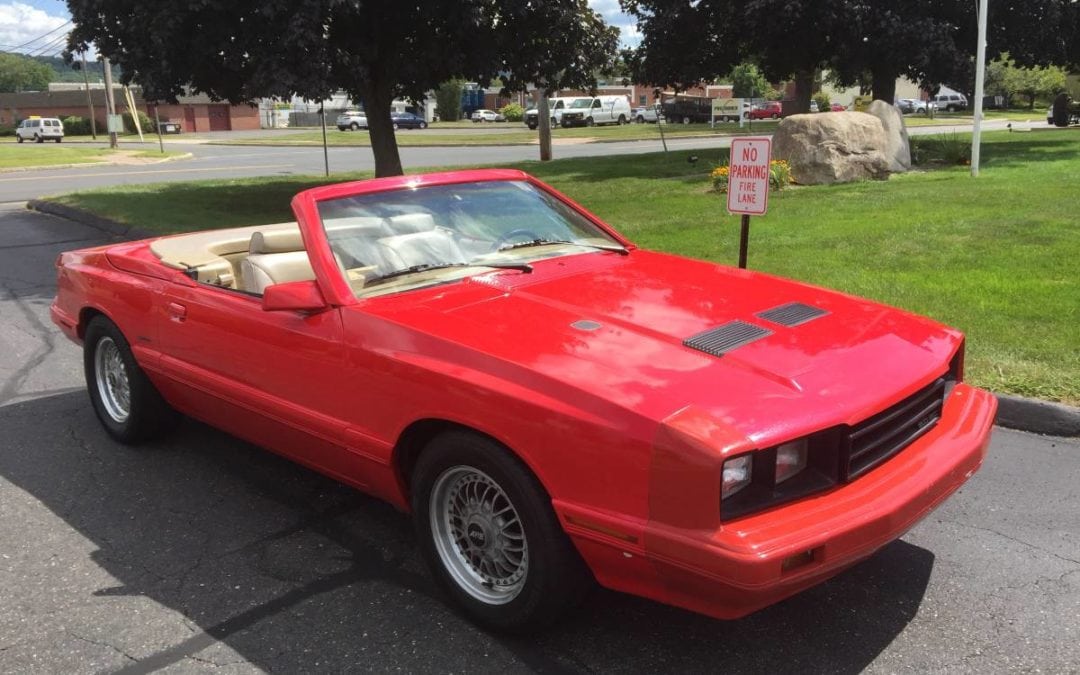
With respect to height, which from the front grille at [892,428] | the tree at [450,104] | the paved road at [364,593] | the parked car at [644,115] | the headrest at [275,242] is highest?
the tree at [450,104]

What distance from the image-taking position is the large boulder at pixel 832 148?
14594 millimetres

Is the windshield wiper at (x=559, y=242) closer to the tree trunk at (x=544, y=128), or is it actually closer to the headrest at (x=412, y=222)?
the headrest at (x=412, y=222)

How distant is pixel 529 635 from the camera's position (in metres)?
2.92

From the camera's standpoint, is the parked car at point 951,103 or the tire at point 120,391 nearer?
the tire at point 120,391

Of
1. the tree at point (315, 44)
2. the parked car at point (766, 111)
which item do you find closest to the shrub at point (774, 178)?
the tree at point (315, 44)

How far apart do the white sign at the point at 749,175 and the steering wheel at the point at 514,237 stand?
2307 mm

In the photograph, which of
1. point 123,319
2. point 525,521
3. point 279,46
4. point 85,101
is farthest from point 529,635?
point 85,101

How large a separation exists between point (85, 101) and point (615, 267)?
86.9 metres

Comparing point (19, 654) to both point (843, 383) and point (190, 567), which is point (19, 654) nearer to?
point (190, 567)

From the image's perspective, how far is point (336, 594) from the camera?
3285 millimetres

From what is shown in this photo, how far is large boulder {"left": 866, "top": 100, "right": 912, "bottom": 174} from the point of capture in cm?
1593

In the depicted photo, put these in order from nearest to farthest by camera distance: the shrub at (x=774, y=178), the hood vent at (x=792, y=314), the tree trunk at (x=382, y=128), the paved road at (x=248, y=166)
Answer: the hood vent at (x=792, y=314) → the shrub at (x=774, y=178) → the tree trunk at (x=382, y=128) → the paved road at (x=248, y=166)

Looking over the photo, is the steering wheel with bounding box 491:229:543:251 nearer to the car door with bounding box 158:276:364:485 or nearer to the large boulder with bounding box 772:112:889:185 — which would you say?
the car door with bounding box 158:276:364:485

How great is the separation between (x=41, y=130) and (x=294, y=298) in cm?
6395
